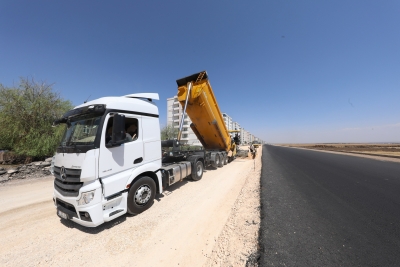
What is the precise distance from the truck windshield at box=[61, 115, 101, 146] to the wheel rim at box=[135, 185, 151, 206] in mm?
1709

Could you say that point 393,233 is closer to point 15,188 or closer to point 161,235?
point 161,235

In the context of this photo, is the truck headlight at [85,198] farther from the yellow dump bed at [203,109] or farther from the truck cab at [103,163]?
the yellow dump bed at [203,109]

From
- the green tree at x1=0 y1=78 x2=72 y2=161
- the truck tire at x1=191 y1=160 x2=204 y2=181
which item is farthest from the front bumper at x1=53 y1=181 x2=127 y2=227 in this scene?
the green tree at x1=0 y1=78 x2=72 y2=161

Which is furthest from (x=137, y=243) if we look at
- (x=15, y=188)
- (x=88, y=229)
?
(x=15, y=188)

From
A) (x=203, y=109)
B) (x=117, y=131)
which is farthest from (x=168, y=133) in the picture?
(x=117, y=131)

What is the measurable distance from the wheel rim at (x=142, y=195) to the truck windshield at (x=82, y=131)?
171cm

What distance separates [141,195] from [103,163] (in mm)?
1353

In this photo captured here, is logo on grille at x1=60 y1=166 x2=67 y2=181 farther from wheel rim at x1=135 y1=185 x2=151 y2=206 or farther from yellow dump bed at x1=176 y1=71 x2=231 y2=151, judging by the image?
yellow dump bed at x1=176 y1=71 x2=231 y2=151

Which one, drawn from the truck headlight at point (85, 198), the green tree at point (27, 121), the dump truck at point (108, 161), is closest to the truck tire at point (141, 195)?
the dump truck at point (108, 161)

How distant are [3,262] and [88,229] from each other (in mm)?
1151

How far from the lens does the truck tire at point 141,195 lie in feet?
12.0

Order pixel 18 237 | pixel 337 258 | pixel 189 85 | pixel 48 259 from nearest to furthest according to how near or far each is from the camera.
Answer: pixel 337 258, pixel 48 259, pixel 18 237, pixel 189 85

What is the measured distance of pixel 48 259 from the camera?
2.46 meters

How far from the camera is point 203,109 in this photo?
7734mm
